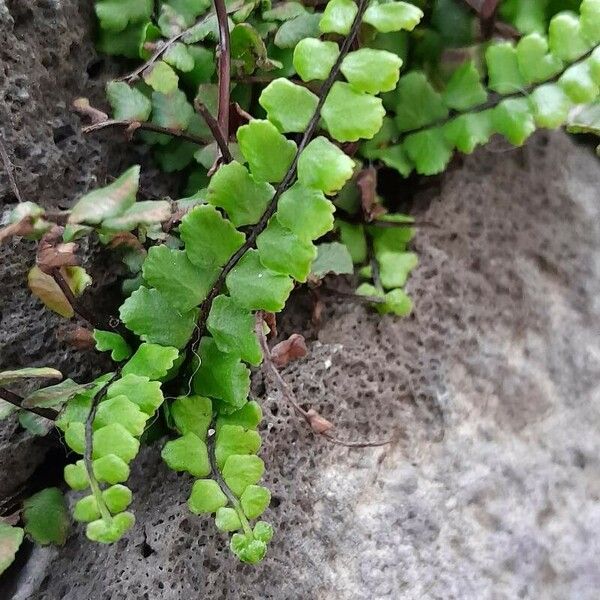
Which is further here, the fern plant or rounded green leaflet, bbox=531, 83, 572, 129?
rounded green leaflet, bbox=531, 83, 572, 129

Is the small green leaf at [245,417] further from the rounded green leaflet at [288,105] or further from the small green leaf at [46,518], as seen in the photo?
the rounded green leaflet at [288,105]

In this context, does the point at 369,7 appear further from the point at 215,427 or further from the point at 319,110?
the point at 215,427

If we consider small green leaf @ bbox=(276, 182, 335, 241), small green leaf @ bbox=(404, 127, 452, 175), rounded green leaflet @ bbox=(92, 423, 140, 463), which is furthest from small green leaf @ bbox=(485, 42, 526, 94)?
rounded green leaflet @ bbox=(92, 423, 140, 463)

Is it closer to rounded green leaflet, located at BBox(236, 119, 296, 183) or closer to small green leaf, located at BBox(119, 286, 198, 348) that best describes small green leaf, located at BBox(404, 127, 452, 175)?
rounded green leaflet, located at BBox(236, 119, 296, 183)

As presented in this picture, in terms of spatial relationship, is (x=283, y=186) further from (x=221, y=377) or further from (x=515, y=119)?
(x=515, y=119)

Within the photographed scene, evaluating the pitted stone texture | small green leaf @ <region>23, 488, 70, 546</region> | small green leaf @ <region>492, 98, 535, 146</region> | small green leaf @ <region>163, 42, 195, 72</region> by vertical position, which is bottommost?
the pitted stone texture

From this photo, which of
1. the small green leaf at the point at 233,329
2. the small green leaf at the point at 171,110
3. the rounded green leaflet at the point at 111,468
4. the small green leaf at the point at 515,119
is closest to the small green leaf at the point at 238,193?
the small green leaf at the point at 233,329

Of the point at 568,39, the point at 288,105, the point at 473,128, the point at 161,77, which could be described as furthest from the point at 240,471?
the point at 568,39
